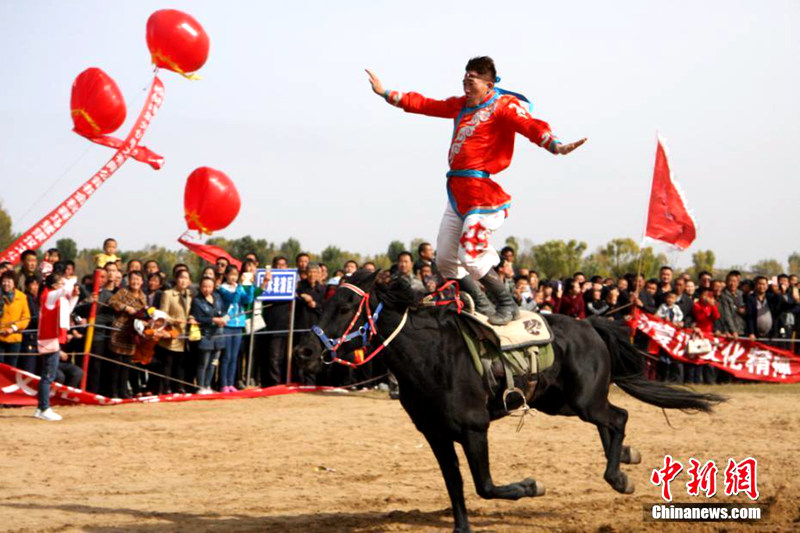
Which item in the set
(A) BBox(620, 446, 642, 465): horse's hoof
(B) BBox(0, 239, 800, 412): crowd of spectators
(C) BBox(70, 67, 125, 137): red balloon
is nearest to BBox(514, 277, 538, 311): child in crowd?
(B) BBox(0, 239, 800, 412): crowd of spectators

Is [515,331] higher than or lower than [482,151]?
lower

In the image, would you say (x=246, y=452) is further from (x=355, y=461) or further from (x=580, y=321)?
(x=580, y=321)

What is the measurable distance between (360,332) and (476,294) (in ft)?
3.78

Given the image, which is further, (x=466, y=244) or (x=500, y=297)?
(x=500, y=297)

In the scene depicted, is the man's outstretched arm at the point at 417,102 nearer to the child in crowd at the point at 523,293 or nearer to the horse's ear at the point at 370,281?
the horse's ear at the point at 370,281

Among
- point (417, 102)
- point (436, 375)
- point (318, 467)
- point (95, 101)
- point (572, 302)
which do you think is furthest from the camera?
point (95, 101)

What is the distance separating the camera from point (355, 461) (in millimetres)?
9820

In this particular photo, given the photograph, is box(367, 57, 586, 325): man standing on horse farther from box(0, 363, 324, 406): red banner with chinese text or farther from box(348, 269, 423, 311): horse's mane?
box(0, 363, 324, 406): red banner with chinese text

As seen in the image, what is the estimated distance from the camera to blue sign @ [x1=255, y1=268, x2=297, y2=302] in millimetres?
15102

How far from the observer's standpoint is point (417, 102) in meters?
7.43

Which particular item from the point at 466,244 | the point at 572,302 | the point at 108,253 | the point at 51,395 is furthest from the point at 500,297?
the point at 108,253

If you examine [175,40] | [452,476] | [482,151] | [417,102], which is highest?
[175,40]

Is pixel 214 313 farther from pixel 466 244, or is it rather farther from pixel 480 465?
pixel 480 465

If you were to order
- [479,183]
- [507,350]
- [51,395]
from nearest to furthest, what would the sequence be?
1. [507,350]
2. [479,183]
3. [51,395]
